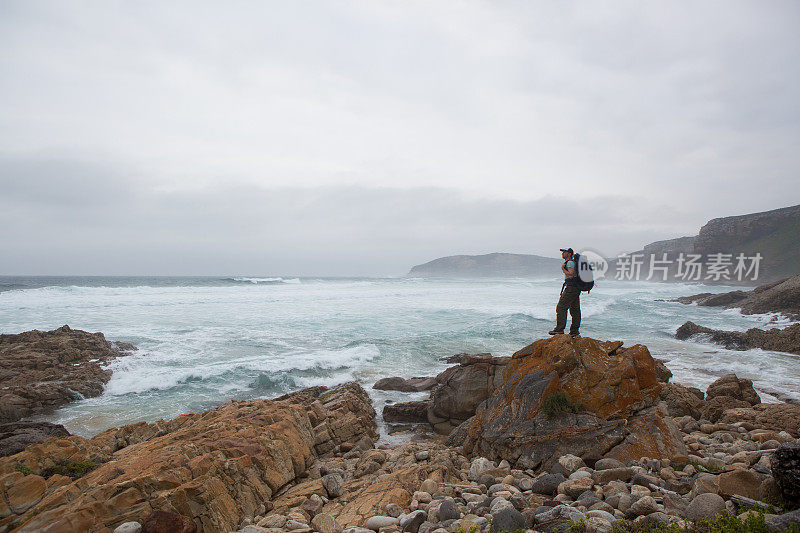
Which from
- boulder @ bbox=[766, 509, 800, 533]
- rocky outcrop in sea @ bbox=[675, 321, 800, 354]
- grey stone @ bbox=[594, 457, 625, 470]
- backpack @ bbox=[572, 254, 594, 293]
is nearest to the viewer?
boulder @ bbox=[766, 509, 800, 533]

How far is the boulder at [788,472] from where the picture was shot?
3234 millimetres

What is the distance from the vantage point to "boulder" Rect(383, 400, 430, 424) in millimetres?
10352

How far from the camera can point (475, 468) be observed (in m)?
5.93

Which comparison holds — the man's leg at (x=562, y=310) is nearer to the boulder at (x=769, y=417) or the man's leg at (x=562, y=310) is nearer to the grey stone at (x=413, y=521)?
the boulder at (x=769, y=417)

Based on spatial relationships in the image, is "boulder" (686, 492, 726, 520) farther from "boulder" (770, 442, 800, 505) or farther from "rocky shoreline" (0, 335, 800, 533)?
"boulder" (770, 442, 800, 505)

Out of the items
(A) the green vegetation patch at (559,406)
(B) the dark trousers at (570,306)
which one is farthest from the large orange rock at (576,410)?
(B) the dark trousers at (570,306)

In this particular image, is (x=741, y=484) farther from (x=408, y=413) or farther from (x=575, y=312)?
(x=408, y=413)

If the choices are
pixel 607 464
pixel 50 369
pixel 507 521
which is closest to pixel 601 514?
pixel 507 521

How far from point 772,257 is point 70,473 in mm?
98870

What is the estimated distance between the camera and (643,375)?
6703 millimetres

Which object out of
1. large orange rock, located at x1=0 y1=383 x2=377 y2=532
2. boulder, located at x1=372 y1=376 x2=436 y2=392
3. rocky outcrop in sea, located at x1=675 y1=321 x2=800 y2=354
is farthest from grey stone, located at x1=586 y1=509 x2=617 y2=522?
rocky outcrop in sea, located at x1=675 y1=321 x2=800 y2=354

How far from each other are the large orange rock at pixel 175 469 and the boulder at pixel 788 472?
568 cm

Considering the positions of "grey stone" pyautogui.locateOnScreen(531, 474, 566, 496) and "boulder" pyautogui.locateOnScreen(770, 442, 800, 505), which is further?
"grey stone" pyautogui.locateOnScreen(531, 474, 566, 496)

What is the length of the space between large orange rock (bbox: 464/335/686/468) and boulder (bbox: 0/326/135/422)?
1231 cm
